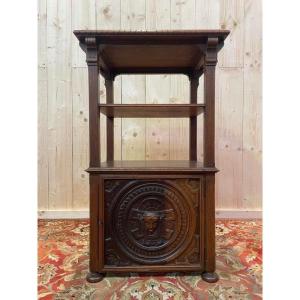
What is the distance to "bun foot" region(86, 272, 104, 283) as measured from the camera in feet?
4.79

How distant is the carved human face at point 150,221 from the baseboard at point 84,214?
1136 mm

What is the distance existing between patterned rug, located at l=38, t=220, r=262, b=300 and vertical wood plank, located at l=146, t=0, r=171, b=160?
3.02 feet

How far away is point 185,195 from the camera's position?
1483 mm

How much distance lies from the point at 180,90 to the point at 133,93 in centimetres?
42

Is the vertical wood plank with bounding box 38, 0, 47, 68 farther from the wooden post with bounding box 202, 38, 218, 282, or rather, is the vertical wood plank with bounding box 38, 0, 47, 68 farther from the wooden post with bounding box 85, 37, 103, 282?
the wooden post with bounding box 202, 38, 218, 282

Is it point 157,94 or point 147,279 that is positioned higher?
point 157,94

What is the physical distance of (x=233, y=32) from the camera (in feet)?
7.91

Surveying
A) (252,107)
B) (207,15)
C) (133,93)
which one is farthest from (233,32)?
(133,93)

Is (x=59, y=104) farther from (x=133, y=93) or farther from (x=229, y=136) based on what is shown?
(x=229, y=136)

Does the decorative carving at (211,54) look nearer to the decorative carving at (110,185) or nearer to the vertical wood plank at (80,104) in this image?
the decorative carving at (110,185)

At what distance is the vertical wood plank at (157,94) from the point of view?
238 centimetres

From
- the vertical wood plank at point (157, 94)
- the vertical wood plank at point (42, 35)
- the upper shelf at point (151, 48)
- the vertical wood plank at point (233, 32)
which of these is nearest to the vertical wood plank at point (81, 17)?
the vertical wood plank at point (42, 35)

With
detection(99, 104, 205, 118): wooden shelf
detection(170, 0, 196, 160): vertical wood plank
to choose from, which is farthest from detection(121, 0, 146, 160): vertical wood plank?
detection(99, 104, 205, 118): wooden shelf
